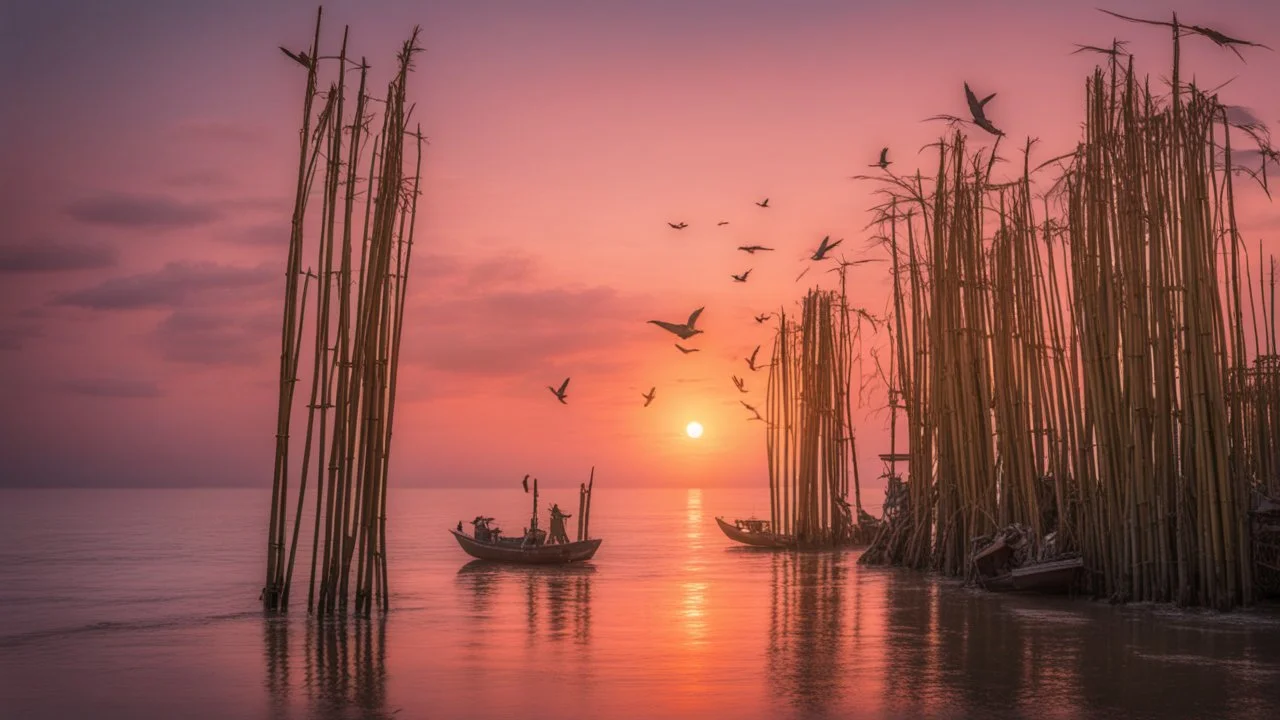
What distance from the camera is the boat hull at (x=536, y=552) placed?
3284 cm

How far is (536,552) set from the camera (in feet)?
108

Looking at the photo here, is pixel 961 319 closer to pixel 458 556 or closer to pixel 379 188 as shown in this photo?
pixel 379 188

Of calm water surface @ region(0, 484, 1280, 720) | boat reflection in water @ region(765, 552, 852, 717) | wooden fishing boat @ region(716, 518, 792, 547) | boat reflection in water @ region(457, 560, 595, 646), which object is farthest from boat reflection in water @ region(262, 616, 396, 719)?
wooden fishing boat @ region(716, 518, 792, 547)

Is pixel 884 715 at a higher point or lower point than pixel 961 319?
lower

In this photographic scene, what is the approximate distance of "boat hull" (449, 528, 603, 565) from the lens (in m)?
32.8

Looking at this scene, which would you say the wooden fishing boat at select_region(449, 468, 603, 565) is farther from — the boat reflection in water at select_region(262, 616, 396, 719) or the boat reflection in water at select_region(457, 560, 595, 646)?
the boat reflection in water at select_region(262, 616, 396, 719)

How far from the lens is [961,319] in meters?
23.7

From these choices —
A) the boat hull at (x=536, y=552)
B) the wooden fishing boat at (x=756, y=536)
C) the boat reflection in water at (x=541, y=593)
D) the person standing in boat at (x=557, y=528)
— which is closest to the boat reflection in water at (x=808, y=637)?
the boat reflection in water at (x=541, y=593)

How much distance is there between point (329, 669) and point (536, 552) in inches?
770

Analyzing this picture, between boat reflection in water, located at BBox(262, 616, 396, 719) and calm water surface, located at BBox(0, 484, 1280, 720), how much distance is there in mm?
44

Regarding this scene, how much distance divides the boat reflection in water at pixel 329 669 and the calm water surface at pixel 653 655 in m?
0.04

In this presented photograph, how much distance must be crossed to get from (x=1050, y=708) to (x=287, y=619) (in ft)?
39.5

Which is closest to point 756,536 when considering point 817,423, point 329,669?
point 817,423

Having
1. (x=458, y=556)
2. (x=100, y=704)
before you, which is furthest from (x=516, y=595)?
(x=458, y=556)
